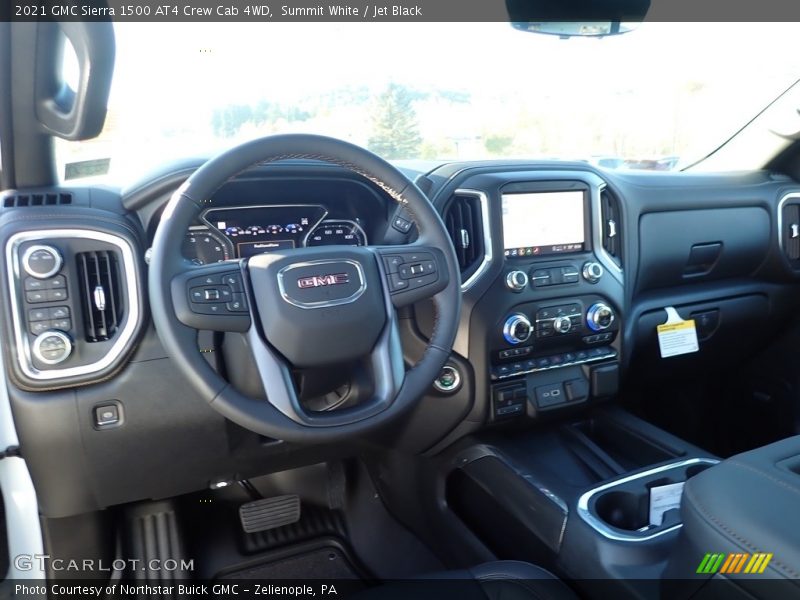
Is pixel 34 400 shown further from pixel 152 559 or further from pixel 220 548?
pixel 220 548

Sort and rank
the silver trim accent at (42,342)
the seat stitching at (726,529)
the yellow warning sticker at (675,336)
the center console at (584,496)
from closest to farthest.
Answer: the seat stitching at (726,529)
the silver trim accent at (42,342)
the center console at (584,496)
the yellow warning sticker at (675,336)

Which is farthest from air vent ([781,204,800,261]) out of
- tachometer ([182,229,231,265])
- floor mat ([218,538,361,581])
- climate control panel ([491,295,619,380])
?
tachometer ([182,229,231,265])

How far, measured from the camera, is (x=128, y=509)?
6.05 feet

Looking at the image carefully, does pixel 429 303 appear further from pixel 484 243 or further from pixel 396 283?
pixel 396 283

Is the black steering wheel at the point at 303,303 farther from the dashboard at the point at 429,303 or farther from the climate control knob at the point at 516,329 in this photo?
the climate control knob at the point at 516,329

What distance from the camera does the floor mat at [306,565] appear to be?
197 cm

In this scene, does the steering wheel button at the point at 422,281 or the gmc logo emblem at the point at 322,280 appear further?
the steering wheel button at the point at 422,281

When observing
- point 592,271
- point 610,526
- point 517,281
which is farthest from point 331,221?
point 610,526

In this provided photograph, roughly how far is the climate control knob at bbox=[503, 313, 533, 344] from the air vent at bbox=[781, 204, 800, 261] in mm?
1361

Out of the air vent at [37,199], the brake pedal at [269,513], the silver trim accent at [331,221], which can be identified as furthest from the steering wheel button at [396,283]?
the brake pedal at [269,513]

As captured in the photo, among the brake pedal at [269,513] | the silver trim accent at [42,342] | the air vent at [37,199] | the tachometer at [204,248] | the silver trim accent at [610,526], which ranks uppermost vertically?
the air vent at [37,199]

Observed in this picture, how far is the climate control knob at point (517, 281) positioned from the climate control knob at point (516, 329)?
0.08 m

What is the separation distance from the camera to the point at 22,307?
1342 millimetres

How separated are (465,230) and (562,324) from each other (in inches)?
16.0
